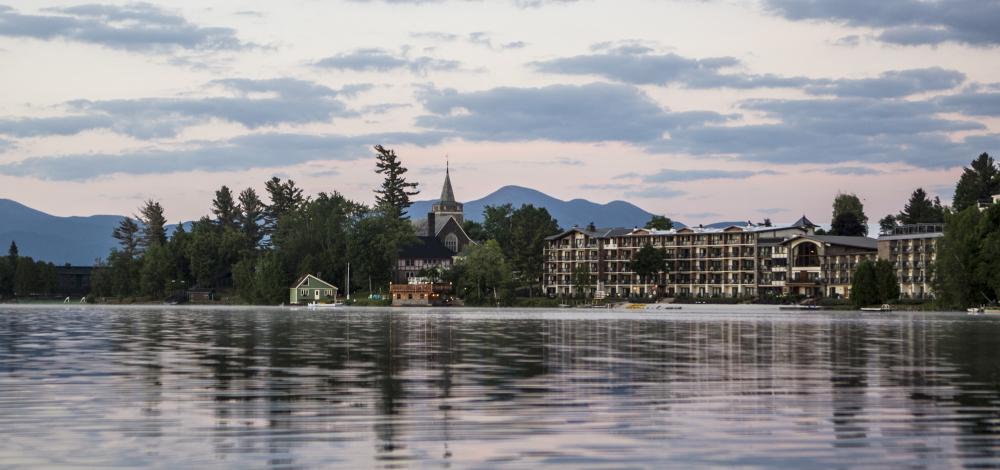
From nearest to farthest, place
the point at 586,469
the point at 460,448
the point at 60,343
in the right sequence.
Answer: the point at 586,469 < the point at 460,448 < the point at 60,343

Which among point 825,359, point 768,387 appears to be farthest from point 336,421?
point 825,359

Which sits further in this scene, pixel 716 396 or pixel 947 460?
pixel 716 396

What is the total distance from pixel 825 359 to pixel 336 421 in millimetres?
23982

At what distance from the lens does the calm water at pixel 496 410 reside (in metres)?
15.8

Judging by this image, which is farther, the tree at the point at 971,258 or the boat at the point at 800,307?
the boat at the point at 800,307

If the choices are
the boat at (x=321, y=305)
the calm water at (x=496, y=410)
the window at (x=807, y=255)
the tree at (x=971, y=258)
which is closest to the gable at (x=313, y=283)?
the boat at (x=321, y=305)

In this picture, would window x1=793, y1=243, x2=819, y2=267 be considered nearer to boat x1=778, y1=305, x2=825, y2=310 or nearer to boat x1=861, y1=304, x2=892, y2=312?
boat x1=778, y1=305, x2=825, y2=310

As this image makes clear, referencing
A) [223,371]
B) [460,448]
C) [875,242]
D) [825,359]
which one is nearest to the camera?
[460,448]

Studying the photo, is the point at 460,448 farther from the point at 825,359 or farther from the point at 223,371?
the point at 825,359

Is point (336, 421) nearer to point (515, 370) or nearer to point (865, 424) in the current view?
point (865, 424)

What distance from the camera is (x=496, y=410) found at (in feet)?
70.4

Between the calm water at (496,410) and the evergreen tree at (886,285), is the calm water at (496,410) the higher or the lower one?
the lower one

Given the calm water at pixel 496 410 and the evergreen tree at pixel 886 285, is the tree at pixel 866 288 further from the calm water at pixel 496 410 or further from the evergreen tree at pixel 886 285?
the calm water at pixel 496 410

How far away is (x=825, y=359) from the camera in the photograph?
39125 millimetres
